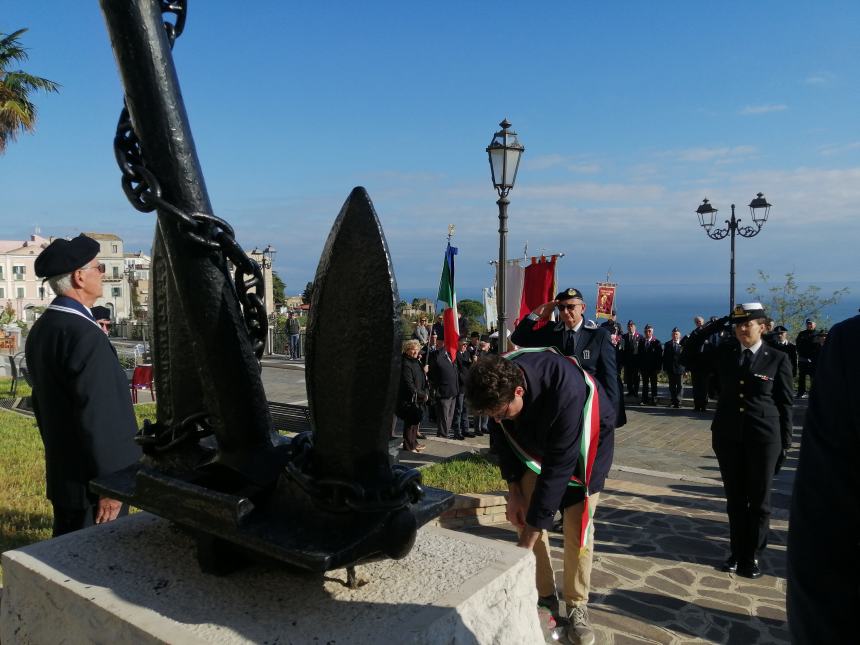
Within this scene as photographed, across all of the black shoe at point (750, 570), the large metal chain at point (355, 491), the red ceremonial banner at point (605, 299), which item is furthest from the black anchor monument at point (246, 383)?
the red ceremonial banner at point (605, 299)

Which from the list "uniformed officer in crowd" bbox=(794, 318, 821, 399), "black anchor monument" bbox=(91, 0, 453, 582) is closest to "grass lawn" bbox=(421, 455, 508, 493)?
"black anchor monument" bbox=(91, 0, 453, 582)

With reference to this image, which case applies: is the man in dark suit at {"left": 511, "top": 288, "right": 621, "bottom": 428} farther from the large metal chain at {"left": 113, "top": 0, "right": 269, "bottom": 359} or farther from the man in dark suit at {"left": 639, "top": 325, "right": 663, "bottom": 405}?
the man in dark suit at {"left": 639, "top": 325, "right": 663, "bottom": 405}

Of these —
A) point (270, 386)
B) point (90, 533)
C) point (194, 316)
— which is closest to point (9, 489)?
point (90, 533)

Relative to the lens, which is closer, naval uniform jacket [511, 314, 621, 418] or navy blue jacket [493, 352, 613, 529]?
navy blue jacket [493, 352, 613, 529]

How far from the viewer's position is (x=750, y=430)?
4887 millimetres

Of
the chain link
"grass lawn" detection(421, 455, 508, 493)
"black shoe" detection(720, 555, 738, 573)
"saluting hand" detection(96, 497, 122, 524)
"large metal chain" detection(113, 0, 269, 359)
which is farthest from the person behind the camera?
"grass lawn" detection(421, 455, 508, 493)

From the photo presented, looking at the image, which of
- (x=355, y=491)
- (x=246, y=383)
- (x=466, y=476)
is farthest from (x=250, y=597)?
(x=466, y=476)

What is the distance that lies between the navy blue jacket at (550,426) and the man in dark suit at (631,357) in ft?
43.2

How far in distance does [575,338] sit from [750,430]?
1.68 meters

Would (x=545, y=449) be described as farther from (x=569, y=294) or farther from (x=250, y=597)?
(x=569, y=294)

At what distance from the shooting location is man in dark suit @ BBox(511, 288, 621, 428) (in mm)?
5602

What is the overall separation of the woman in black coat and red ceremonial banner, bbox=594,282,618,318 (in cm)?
638

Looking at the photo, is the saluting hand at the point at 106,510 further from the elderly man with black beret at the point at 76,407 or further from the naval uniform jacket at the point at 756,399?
the naval uniform jacket at the point at 756,399

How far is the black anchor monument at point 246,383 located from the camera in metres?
1.89
